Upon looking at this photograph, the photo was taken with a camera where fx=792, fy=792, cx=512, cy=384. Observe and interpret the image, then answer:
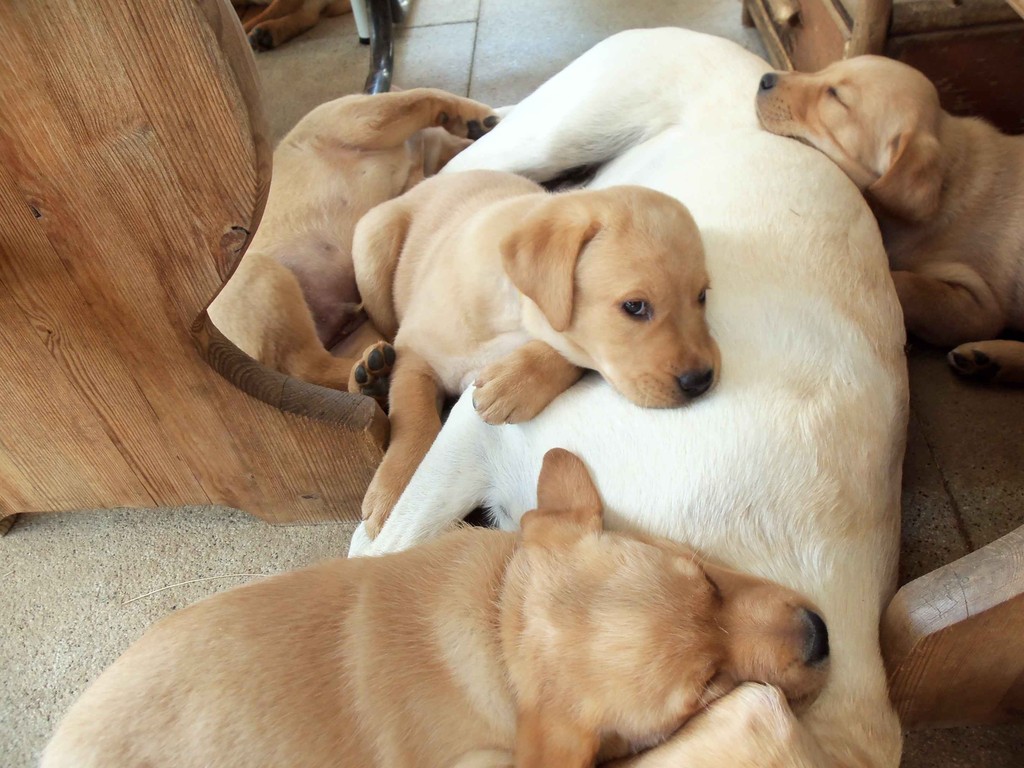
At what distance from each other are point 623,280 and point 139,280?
83cm

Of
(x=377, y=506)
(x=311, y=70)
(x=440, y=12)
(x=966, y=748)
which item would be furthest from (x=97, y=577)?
(x=440, y=12)

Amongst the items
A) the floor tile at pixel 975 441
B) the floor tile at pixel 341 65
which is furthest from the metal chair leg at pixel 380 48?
the floor tile at pixel 975 441

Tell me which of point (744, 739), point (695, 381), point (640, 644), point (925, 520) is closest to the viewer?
point (744, 739)

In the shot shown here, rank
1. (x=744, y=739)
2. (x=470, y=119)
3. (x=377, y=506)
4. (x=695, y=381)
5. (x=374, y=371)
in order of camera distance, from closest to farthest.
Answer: (x=744, y=739) → (x=695, y=381) → (x=377, y=506) → (x=374, y=371) → (x=470, y=119)

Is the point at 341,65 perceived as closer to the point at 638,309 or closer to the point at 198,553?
the point at 198,553

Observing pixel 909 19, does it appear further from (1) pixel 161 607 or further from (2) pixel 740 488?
(1) pixel 161 607

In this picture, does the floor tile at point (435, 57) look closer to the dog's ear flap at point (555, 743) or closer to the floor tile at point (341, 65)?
the floor tile at point (341, 65)

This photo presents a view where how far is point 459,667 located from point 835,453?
0.63 m

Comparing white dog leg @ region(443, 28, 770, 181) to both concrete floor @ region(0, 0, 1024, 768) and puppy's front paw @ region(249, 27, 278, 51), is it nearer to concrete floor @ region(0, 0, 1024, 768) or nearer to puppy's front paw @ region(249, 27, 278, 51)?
concrete floor @ region(0, 0, 1024, 768)

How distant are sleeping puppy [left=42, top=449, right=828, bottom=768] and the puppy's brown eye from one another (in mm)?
282

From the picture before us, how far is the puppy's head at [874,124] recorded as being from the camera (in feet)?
5.85

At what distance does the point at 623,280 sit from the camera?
134 cm

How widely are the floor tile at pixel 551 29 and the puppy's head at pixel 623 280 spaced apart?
1.84m

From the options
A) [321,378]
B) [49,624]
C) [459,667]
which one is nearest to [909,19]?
[321,378]
